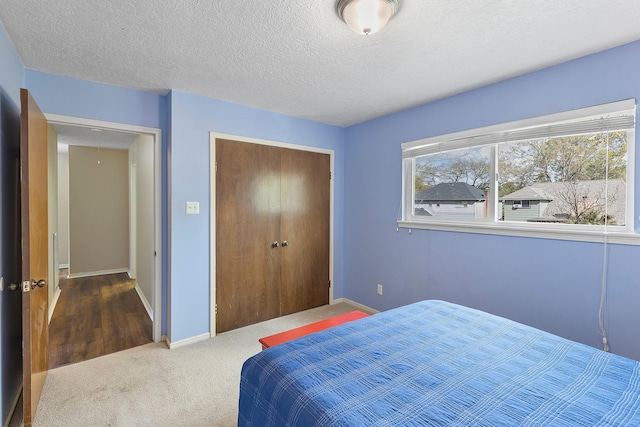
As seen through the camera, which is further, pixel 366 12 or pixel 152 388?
pixel 152 388

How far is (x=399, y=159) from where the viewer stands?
3.35 meters

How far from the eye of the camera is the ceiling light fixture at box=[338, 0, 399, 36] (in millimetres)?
1473

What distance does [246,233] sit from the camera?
326 centimetres

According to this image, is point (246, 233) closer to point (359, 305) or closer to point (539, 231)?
point (359, 305)

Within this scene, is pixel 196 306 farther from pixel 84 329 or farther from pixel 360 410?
pixel 360 410

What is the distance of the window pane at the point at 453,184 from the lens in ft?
9.00

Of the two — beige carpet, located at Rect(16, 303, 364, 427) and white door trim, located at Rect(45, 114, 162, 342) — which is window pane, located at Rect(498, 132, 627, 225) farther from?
white door trim, located at Rect(45, 114, 162, 342)

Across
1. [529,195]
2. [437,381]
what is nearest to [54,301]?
[437,381]

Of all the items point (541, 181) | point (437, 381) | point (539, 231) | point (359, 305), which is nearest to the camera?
point (437, 381)

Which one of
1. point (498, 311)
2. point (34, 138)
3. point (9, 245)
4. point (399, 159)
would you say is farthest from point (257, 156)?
point (498, 311)

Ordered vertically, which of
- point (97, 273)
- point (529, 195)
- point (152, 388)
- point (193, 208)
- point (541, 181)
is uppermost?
point (541, 181)

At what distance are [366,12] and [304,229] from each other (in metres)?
2.59

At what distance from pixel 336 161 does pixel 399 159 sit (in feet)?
3.14

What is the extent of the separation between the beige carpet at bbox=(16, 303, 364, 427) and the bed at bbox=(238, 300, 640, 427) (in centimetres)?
79
